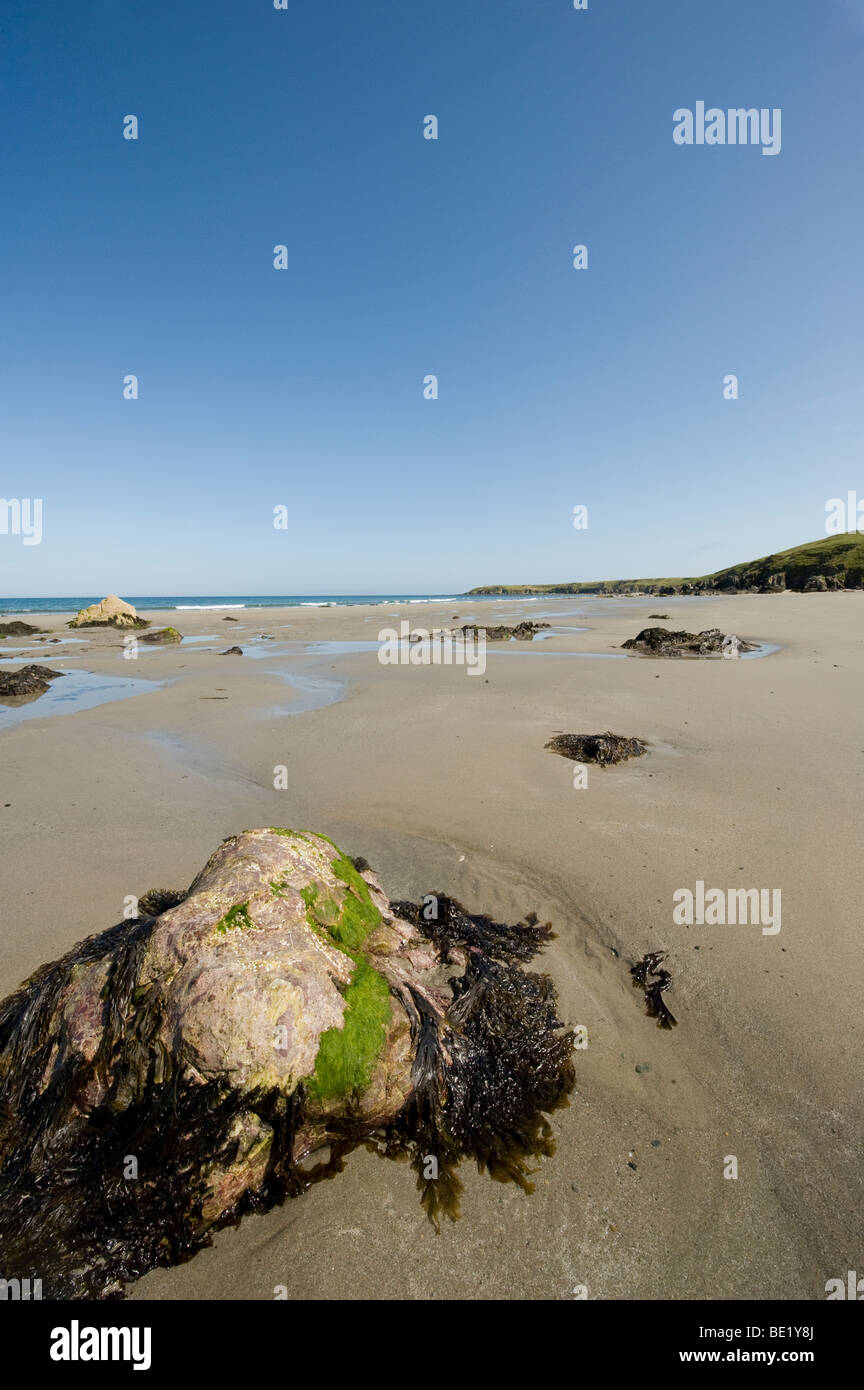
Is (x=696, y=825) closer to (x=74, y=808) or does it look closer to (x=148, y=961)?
(x=148, y=961)

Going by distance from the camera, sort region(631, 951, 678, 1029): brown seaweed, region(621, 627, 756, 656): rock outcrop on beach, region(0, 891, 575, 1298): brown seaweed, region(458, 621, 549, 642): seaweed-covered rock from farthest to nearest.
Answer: region(458, 621, 549, 642): seaweed-covered rock, region(621, 627, 756, 656): rock outcrop on beach, region(631, 951, 678, 1029): brown seaweed, region(0, 891, 575, 1298): brown seaweed

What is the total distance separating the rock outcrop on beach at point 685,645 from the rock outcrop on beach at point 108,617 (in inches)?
1476

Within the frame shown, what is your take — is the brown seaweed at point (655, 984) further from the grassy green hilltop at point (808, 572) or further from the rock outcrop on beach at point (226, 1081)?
the grassy green hilltop at point (808, 572)

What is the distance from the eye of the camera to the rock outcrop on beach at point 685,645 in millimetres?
19062

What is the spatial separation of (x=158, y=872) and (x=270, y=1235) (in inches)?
157

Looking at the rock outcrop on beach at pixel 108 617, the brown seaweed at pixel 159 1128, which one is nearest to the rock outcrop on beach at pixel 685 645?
the brown seaweed at pixel 159 1128

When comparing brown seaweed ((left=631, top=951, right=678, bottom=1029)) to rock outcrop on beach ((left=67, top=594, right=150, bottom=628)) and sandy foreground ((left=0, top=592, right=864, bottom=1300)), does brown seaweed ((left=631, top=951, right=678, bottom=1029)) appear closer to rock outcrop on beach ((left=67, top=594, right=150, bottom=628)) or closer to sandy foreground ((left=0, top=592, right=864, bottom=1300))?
sandy foreground ((left=0, top=592, right=864, bottom=1300))

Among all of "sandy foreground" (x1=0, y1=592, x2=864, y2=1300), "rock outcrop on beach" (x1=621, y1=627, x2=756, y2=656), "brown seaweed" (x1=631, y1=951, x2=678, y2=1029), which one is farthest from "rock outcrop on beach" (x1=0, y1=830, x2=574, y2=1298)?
"rock outcrop on beach" (x1=621, y1=627, x2=756, y2=656)

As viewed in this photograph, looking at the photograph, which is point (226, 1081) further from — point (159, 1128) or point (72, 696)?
point (72, 696)

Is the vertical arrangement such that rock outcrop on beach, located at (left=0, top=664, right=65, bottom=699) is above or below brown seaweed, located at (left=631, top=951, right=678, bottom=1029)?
above

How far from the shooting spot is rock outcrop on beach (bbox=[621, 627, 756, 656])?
19.1m

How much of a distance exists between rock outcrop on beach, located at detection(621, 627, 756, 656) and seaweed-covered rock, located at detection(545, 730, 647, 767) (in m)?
11.3

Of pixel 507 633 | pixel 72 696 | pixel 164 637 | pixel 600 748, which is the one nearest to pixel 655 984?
pixel 600 748
